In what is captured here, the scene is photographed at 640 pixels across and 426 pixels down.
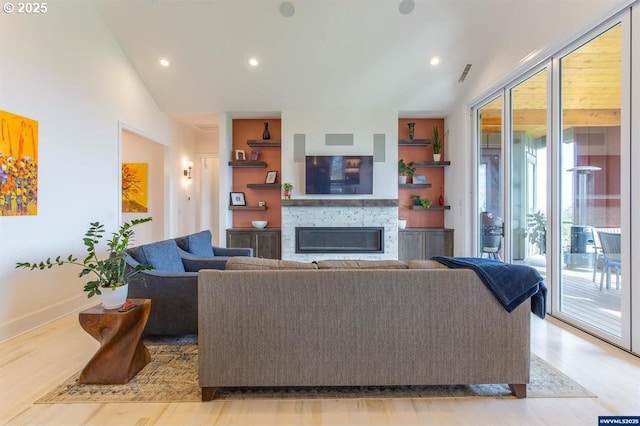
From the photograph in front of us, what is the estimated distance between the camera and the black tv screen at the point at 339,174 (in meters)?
5.80

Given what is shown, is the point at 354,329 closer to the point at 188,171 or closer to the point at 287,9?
the point at 287,9

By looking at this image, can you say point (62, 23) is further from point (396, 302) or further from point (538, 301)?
point (538, 301)

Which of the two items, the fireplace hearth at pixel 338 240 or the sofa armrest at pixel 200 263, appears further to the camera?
the fireplace hearth at pixel 338 240

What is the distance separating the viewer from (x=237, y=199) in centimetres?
629

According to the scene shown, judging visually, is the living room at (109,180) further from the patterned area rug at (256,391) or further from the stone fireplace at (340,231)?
the stone fireplace at (340,231)

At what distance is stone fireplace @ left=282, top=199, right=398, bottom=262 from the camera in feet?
19.2

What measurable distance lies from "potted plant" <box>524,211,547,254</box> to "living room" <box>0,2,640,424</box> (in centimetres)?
87

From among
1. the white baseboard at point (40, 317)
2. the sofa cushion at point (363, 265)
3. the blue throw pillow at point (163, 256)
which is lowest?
the white baseboard at point (40, 317)

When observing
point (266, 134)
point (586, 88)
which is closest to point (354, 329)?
point (586, 88)

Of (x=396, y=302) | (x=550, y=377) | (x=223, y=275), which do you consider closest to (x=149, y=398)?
(x=223, y=275)

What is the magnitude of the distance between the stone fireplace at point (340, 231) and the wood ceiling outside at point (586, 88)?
2544mm

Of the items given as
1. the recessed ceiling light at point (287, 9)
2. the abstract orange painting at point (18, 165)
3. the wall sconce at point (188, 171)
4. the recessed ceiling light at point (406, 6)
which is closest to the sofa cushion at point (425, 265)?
the abstract orange painting at point (18, 165)

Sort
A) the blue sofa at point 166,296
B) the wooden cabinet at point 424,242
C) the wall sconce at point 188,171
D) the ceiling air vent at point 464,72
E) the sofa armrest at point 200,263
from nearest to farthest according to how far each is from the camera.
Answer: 1. the blue sofa at point 166,296
2. the sofa armrest at point 200,263
3. the ceiling air vent at point 464,72
4. the wooden cabinet at point 424,242
5. the wall sconce at point 188,171

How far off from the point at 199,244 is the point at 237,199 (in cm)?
226
